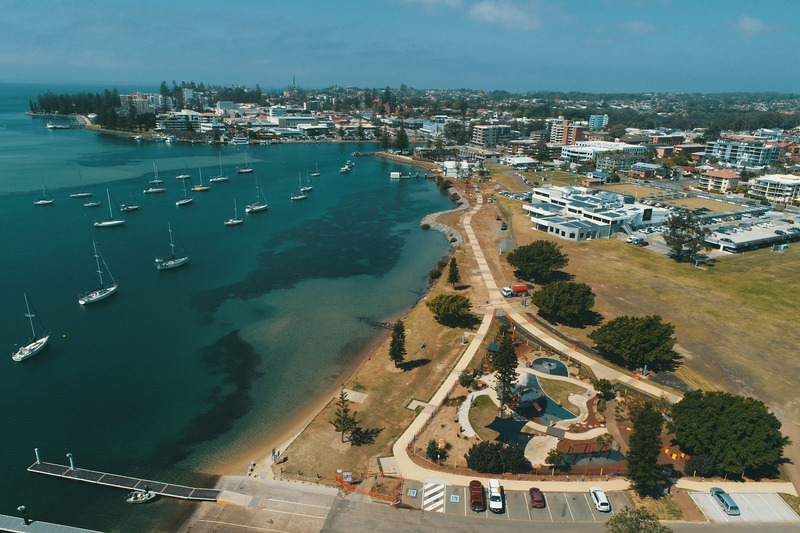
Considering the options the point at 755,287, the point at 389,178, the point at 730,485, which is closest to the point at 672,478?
the point at 730,485

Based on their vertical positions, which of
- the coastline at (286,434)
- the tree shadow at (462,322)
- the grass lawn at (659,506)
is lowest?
the coastline at (286,434)

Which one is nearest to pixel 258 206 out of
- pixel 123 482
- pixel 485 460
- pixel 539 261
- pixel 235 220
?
pixel 235 220

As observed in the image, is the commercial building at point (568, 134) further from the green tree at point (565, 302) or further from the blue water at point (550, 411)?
the blue water at point (550, 411)

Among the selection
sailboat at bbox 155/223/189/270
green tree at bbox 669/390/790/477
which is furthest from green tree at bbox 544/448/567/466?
sailboat at bbox 155/223/189/270

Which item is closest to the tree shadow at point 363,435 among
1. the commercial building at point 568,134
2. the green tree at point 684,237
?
the green tree at point 684,237

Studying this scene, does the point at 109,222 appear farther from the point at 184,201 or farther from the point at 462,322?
the point at 462,322

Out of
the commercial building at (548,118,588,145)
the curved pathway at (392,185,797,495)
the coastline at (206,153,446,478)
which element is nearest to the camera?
the curved pathway at (392,185,797,495)

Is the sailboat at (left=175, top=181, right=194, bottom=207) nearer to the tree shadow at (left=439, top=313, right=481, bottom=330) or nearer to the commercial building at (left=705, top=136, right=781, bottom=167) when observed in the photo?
the tree shadow at (left=439, top=313, right=481, bottom=330)
